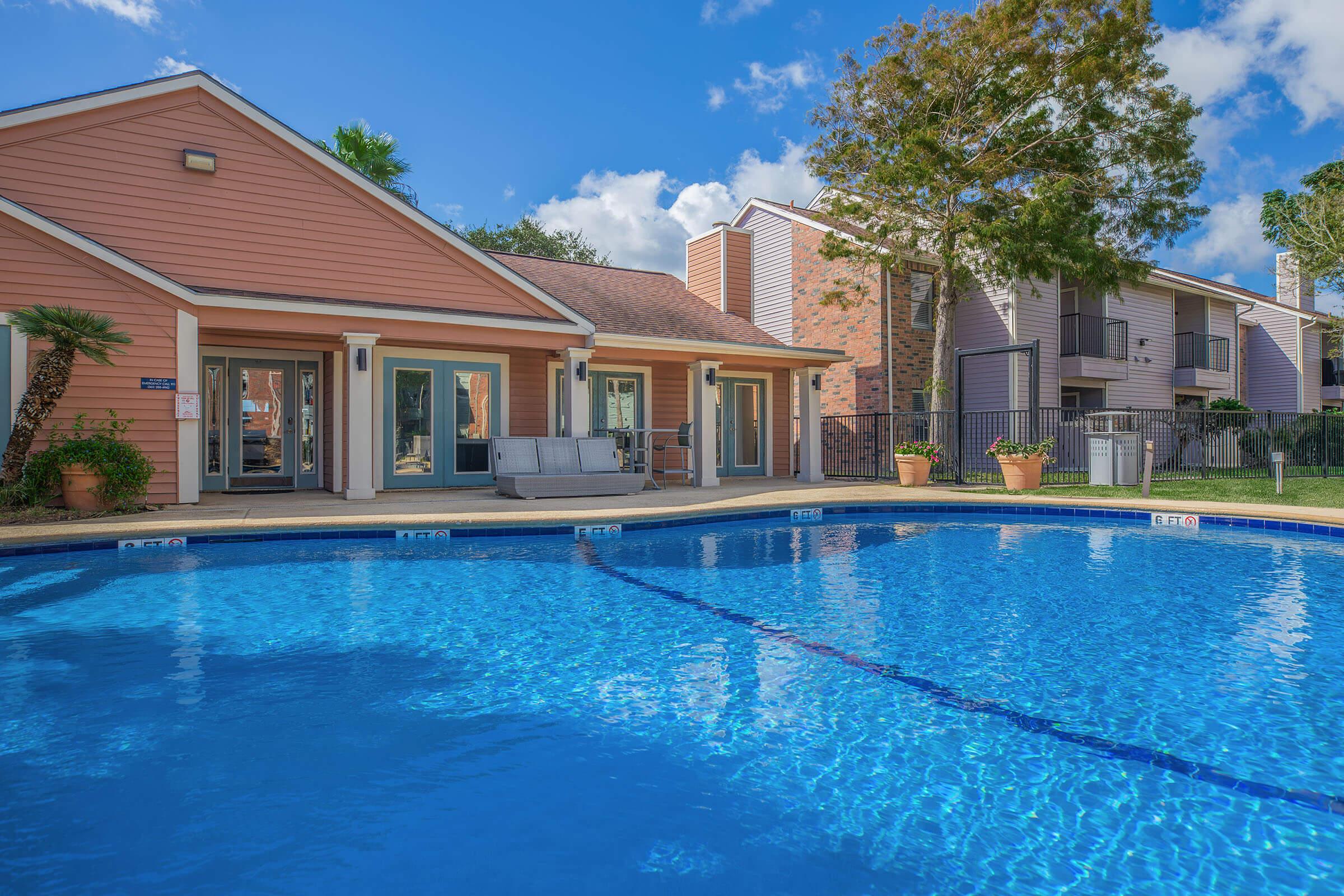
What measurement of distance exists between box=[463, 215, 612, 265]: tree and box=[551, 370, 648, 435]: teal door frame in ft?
64.8

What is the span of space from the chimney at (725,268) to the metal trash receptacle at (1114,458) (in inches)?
353

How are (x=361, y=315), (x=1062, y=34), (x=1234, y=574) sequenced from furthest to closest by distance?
A: 1. (x=1062, y=34)
2. (x=361, y=315)
3. (x=1234, y=574)

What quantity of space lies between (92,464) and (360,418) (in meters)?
3.07

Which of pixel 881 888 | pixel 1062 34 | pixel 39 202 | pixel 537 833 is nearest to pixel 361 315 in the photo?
pixel 39 202

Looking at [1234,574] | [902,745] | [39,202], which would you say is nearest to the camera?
[902,745]

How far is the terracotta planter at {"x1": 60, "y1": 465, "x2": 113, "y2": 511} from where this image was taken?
8.59 m

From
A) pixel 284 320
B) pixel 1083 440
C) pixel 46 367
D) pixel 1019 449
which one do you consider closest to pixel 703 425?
pixel 1019 449

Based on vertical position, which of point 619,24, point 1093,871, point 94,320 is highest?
point 619,24

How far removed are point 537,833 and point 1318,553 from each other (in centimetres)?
837

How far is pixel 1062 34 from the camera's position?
14.3 meters

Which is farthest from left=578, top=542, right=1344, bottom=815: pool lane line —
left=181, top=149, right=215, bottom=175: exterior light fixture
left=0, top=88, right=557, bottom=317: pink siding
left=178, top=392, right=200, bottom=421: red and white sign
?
left=181, top=149, right=215, bottom=175: exterior light fixture

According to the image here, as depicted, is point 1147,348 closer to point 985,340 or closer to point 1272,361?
point 985,340

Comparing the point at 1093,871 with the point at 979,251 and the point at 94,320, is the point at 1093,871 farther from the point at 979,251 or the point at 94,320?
the point at 979,251

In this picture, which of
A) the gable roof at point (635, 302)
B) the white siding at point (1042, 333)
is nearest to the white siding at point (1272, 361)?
the white siding at point (1042, 333)
